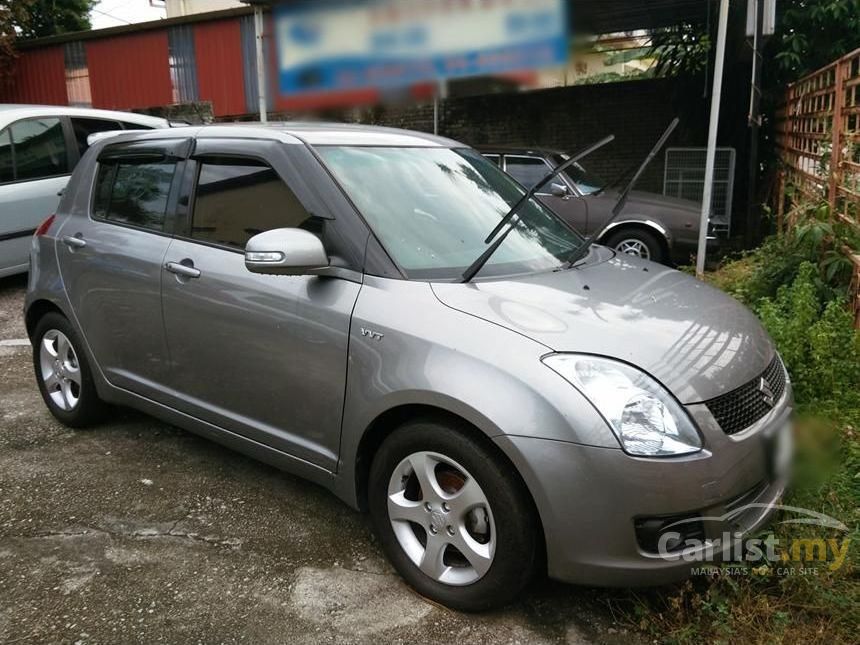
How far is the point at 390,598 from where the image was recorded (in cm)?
256

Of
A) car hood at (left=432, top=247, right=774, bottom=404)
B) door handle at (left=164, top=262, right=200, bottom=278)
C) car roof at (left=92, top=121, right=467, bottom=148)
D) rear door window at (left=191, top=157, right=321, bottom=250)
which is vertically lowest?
car hood at (left=432, top=247, right=774, bottom=404)

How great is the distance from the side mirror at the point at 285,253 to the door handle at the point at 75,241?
1.61 meters

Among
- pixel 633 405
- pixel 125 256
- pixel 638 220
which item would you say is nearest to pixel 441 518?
pixel 633 405

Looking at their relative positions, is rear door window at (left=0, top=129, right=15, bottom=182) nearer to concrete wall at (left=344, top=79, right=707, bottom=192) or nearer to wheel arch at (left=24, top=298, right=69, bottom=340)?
wheel arch at (left=24, top=298, right=69, bottom=340)

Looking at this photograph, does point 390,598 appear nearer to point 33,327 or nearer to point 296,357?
point 296,357

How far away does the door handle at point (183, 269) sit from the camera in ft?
10.3

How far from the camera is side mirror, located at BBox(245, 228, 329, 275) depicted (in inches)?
101

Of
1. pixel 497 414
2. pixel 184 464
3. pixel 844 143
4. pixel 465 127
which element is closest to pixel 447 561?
pixel 497 414

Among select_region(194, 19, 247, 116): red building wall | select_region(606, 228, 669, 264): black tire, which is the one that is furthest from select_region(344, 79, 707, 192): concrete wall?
select_region(606, 228, 669, 264): black tire

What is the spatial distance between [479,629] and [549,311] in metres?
1.11

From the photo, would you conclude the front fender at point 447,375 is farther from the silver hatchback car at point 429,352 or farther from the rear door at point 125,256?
the rear door at point 125,256

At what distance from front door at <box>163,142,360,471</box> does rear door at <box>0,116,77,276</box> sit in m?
4.37

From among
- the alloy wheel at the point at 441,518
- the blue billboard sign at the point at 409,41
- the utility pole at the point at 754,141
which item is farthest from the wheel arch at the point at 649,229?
the alloy wheel at the point at 441,518

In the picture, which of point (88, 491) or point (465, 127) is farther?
point (465, 127)
